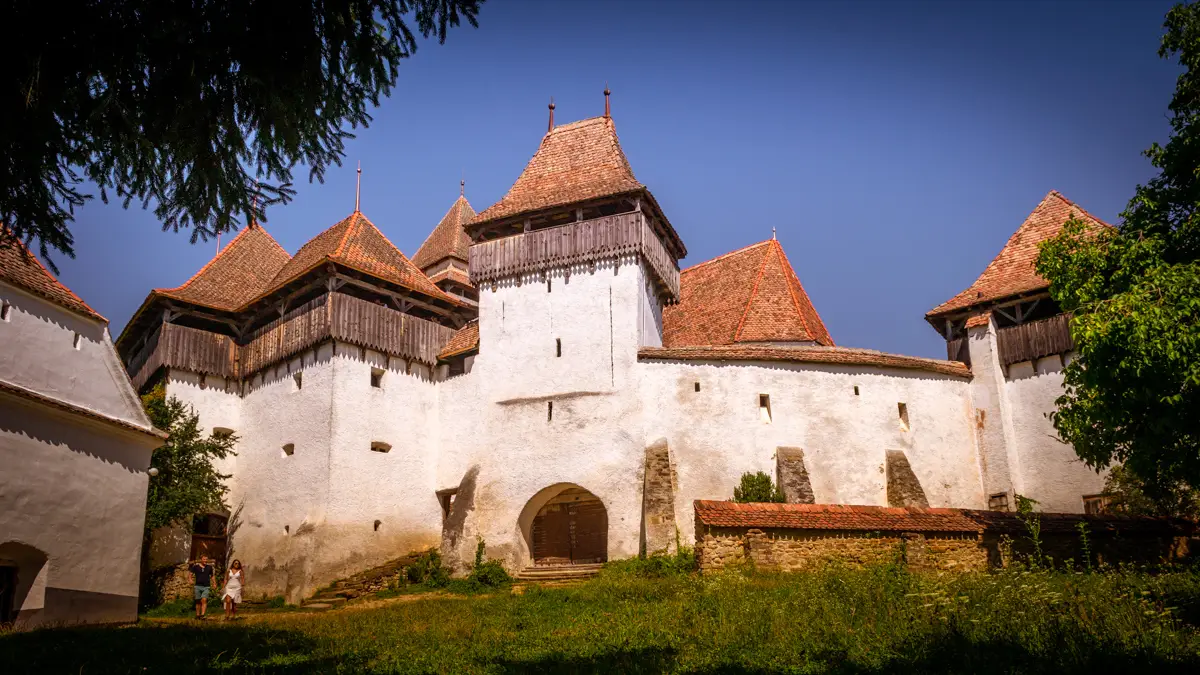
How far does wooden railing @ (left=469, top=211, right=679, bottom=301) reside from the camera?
2247 centimetres

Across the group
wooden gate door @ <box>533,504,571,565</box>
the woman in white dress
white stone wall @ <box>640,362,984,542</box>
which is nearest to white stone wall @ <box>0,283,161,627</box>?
the woman in white dress

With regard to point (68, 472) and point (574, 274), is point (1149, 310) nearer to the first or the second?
point (574, 274)

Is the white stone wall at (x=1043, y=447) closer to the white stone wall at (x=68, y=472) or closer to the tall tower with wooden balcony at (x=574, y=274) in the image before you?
the tall tower with wooden balcony at (x=574, y=274)

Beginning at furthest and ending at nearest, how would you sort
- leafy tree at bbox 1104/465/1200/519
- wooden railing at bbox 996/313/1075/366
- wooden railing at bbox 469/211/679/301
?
wooden railing at bbox 469/211/679/301, wooden railing at bbox 996/313/1075/366, leafy tree at bbox 1104/465/1200/519

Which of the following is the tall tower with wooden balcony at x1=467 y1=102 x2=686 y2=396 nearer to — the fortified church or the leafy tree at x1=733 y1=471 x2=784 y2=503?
the fortified church

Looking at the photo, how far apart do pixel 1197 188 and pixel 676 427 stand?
11.3 meters

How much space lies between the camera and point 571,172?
24.7 meters

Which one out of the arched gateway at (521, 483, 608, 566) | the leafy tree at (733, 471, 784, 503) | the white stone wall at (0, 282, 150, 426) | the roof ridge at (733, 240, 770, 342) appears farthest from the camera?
the roof ridge at (733, 240, 770, 342)

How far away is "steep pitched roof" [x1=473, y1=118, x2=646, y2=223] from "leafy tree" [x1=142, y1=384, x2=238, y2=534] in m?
9.03

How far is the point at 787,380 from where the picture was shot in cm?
2145

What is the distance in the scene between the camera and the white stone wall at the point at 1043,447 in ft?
68.4

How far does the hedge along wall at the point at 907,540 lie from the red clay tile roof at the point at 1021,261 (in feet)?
27.9

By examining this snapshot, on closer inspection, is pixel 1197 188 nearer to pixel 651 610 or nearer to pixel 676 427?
pixel 651 610

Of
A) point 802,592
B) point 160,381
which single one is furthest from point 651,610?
point 160,381
